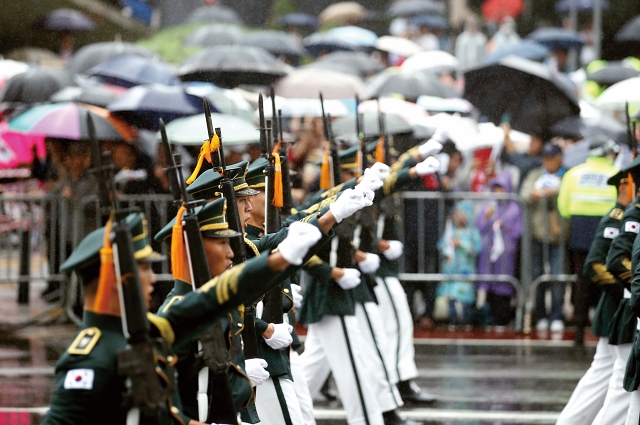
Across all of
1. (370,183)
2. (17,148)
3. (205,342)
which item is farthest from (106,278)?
(17,148)

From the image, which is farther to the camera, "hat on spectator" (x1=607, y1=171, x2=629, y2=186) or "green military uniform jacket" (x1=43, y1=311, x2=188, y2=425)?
"hat on spectator" (x1=607, y1=171, x2=629, y2=186)

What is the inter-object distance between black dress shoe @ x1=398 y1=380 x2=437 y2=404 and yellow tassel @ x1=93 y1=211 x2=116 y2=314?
5.36m

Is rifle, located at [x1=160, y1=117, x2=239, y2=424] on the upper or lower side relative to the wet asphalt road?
upper

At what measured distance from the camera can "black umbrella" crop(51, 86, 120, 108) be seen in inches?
487

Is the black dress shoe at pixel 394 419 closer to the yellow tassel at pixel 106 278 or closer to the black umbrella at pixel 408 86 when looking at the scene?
the yellow tassel at pixel 106 278

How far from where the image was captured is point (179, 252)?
4449 millimetres

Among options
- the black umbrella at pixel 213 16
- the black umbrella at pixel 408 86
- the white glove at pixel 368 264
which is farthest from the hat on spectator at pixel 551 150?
the black umbrella at pixel 213 16

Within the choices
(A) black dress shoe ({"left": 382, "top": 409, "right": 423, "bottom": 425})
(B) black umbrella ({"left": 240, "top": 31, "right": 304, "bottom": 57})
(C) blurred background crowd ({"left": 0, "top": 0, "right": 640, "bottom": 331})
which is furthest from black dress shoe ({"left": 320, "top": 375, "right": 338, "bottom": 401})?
(B) black umbrella ({"left": 240, "top": 31, "right": 304, "bottom": 57})

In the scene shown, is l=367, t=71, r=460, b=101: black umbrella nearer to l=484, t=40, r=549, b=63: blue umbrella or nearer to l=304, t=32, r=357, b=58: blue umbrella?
l=484, t=40, r=549, b=63: blue umbrella

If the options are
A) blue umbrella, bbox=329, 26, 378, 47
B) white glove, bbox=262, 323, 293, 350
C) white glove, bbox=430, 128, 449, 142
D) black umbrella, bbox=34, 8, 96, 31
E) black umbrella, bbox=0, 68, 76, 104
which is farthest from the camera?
black umbrella, bbox=34, 8, 96, 31

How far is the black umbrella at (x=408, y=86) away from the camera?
12633 mm

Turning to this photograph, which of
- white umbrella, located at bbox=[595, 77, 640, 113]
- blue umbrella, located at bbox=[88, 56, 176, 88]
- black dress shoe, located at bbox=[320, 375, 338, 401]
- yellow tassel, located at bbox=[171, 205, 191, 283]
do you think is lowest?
black dress shoe, located at bbox=[320, 375, 338, 401]

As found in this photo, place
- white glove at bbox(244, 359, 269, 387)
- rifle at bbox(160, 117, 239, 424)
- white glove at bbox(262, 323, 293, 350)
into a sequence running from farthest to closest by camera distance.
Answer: white glove at bbox(262, 323, 293, 350) < white glove at bbox(244, 359, 269, 387) < rifle at bbox(160, 117, 239, 424)

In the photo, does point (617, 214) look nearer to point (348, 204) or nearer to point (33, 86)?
point (348, 204)
